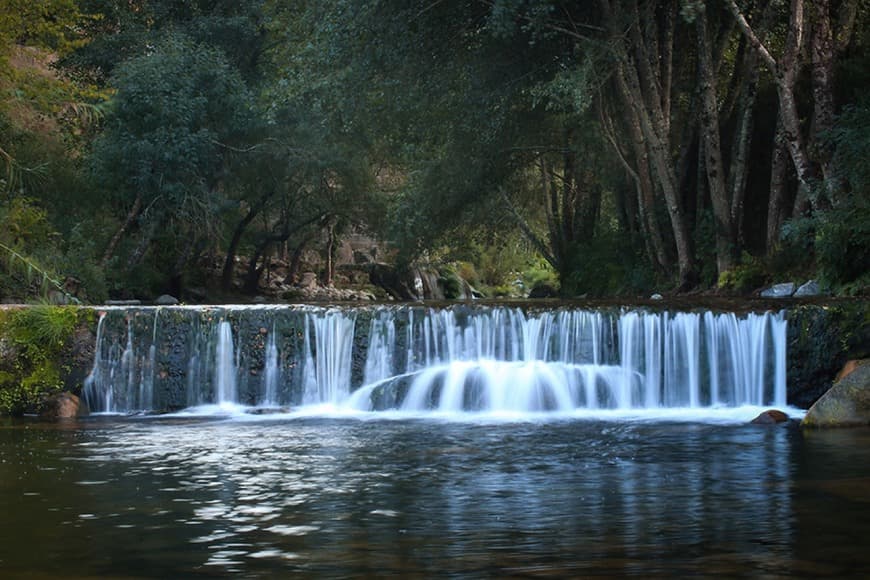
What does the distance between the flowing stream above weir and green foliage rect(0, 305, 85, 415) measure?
0.59m

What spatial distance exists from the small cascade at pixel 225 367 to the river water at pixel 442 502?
3662 mm

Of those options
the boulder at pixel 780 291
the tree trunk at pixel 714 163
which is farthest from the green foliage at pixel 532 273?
the boulder at pixel 780 291

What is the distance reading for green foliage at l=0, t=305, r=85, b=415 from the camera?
16828mm

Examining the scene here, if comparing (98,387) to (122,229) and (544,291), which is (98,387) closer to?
(122,229)

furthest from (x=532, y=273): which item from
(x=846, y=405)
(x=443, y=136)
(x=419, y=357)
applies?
(x=846, y=405)

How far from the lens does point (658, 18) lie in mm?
25312

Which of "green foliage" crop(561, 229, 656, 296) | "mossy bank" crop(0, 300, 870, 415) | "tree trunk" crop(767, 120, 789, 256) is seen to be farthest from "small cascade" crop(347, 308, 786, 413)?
"green foliage" crop(561, 229, 656, 296)

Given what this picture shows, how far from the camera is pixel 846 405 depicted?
13406 millimetres

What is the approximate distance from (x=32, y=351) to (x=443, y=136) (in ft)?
46.4

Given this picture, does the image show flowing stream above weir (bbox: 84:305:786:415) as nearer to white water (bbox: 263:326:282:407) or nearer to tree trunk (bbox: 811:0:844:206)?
white water (bbox: 263:326:282:407)

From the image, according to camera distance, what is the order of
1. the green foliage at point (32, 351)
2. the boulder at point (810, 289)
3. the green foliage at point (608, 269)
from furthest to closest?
the green foliage at point (608, 269) → the boulder at point (810, 289) → the green foliage at point (32, 351)

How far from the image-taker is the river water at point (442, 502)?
696cm

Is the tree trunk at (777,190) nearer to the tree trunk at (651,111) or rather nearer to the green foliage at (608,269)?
the tree trunk at (651,111)

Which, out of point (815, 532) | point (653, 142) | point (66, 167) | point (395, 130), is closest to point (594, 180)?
point (395, 130)
